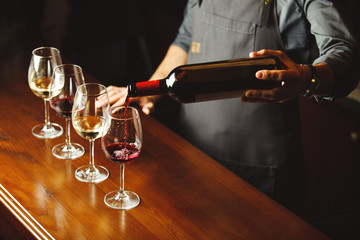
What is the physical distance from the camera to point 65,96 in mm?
1317

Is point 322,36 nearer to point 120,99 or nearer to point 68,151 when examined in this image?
point 120,99

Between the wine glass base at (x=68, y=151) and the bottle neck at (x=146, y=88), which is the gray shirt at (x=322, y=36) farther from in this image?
the wine glass base at (x=68, y=151)

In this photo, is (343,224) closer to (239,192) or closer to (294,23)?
(239,192)

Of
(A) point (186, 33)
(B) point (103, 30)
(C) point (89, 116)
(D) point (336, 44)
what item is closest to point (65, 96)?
(C) point (89, 116)

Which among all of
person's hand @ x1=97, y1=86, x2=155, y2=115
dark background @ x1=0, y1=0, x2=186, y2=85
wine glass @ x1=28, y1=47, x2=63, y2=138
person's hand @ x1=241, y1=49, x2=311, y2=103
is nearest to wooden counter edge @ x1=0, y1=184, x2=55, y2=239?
wine glass @ x1=28, y1=47, x2=63, y2=138

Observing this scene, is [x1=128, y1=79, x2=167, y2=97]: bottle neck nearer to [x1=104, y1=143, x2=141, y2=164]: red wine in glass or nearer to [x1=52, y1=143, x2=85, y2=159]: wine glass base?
[x1=104, y1=143, x2=141, y2=164]: red wine in glass

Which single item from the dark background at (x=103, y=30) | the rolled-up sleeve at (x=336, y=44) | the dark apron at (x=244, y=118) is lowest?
the dark background at (x=103, y=30)

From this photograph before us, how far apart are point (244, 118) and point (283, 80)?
48cm

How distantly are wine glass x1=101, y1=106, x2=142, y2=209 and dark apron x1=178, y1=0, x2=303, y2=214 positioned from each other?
0.63 m

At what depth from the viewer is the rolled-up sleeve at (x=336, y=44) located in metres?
1.36

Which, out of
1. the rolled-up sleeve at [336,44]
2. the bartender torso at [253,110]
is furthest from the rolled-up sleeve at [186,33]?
the rolled-up sleeve at [336,44]

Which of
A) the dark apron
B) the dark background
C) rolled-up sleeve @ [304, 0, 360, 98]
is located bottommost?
the dark background

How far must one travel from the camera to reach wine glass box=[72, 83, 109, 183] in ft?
3.96

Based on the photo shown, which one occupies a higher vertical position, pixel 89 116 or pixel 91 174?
pixel 89 116
